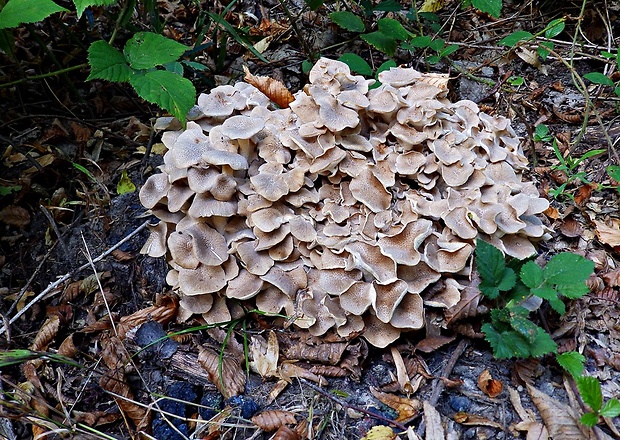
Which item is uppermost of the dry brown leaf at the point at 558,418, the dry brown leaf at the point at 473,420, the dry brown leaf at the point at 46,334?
the dry brown leaf at the point at 558,418

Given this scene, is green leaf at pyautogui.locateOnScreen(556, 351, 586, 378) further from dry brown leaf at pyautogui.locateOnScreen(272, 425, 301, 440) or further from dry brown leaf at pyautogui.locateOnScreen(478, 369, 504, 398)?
dry brown leaf at pyautogui.locateOnScreen(272, 425, 301, 440)

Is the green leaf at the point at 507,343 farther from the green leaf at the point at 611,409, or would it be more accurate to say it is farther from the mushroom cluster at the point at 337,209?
the green leaf at the point at 611,409

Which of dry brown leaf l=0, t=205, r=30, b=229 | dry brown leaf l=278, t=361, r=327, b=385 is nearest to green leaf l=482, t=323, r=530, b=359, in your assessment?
dry brown leaf l=278, t=361, r=327, b=385

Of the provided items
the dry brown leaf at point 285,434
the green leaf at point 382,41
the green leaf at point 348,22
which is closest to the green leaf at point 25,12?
the green leaf at point 348,22

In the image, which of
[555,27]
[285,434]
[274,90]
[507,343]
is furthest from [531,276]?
[555,27]

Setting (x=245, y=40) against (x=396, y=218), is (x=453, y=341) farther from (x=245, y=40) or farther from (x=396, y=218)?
(x=245, y=40)

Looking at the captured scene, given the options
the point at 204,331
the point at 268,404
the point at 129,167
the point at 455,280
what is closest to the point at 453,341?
the point at 455,280
